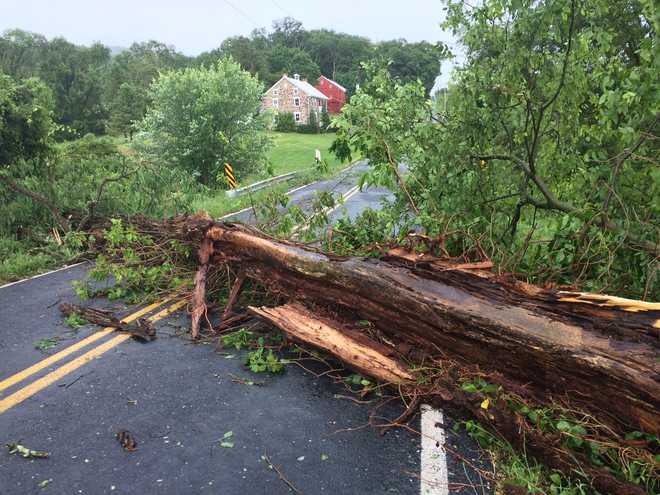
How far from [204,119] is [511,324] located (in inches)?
783

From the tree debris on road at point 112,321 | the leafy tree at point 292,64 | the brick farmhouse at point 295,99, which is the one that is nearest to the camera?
the tree debris on road at point 112,321

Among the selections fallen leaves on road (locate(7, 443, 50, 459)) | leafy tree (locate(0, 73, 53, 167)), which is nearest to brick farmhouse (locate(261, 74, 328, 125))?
leafy tree (locate(0, 73, 53, 167))

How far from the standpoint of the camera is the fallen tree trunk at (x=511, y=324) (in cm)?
319

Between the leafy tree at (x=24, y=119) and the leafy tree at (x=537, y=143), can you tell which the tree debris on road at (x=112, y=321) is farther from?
the leafy tree at (x=24, y=119)

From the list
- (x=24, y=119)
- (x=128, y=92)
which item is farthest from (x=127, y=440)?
(x=128, y=92)

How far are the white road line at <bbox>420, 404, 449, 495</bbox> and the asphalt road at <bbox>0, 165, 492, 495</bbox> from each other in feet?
0.07

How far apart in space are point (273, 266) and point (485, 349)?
256 centimetres

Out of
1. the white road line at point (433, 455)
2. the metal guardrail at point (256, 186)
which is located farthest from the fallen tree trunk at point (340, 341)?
the metal guardrail at point (256, 186)

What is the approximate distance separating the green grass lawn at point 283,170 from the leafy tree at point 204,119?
67.0 inches

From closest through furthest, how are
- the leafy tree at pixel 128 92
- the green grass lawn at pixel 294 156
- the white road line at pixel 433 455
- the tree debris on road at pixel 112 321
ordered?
1. the white road line at pixel 433 455
2. the tree debris on road at pixel 112 321
3. the green grass lawn at pixel 294 156
4. the leafy tree at pixel 128 92

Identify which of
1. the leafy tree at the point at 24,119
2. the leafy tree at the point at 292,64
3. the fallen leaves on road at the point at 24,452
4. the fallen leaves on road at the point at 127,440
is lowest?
the fallen leaves on road at the point at 24,452

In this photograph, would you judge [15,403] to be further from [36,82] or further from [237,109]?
[237,109]

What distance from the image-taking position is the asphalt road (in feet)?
10.1

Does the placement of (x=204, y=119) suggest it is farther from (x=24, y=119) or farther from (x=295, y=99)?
(x=295, y=99)
